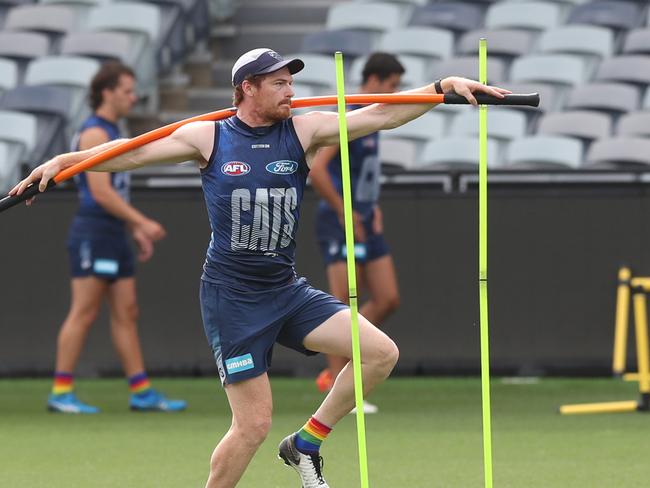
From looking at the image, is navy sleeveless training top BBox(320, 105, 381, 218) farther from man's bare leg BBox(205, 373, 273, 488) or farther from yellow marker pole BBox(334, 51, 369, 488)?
yellow marker pole BBox(334, 51, 369, 488)

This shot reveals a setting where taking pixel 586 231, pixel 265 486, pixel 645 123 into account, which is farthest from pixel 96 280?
pixel 645 123

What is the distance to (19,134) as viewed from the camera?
15734mm

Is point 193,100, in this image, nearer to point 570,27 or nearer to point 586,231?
point 570,27

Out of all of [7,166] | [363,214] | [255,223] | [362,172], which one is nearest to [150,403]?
[363,214]

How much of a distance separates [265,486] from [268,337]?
1.53 meters

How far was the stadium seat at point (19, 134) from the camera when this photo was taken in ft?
51.3

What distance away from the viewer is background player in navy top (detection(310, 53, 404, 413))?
10406mm

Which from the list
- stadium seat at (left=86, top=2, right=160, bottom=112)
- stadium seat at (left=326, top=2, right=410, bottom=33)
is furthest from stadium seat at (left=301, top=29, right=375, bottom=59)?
stadium seat at (left=86, top=2, right=160, bottom=112)

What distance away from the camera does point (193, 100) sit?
1853 centimetres

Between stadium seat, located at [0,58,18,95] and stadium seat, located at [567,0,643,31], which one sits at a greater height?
stadium seat, located at [567,0,643,31]

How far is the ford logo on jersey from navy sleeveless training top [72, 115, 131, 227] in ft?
14.4

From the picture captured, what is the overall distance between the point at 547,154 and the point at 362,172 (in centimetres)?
456

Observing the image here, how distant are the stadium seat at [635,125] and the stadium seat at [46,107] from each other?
5.84m

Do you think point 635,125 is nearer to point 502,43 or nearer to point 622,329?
point 502,43
